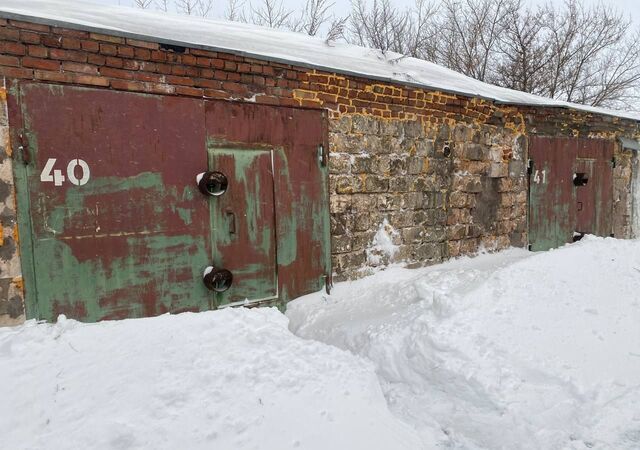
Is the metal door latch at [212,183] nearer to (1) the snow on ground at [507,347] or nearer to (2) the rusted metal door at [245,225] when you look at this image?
(2) the rusted metal door at [245,225]

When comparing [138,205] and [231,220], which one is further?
[231,220]

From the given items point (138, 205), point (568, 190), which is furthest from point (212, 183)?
point (568, 190)

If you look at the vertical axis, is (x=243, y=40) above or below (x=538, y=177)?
above

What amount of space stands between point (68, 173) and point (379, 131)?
2.92m

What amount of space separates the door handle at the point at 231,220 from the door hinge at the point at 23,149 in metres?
1.46

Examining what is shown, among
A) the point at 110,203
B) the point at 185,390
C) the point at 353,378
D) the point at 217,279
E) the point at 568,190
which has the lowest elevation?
the point at 353,378

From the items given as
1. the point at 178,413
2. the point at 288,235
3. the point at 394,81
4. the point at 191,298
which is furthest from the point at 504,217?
the point at 178,413

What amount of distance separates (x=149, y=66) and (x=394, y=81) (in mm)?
2428

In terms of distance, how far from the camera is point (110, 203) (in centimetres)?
324

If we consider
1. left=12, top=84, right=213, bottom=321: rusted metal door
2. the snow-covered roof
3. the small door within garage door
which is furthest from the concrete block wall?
the small door within garage door

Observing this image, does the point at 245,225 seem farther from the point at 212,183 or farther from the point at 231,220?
the point at 212,183

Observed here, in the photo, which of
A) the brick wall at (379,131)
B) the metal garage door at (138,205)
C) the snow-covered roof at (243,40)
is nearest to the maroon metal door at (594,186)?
the brick wall at (379,131)

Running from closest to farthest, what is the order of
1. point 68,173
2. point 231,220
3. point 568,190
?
point 68,173, point 231,220, point 568,190

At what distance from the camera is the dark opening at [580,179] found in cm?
677
